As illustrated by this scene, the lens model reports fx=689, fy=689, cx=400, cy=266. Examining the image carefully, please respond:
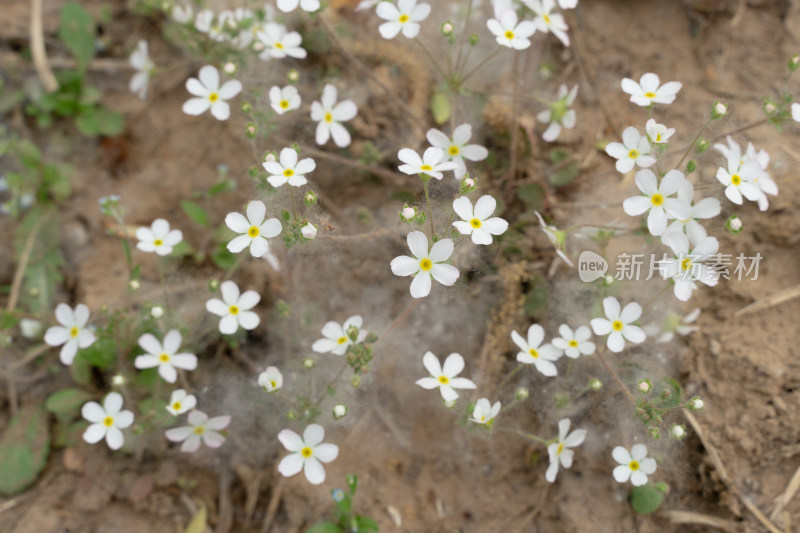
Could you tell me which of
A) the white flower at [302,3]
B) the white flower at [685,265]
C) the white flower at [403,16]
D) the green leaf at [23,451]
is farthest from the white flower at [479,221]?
the green leaf at [23,451]

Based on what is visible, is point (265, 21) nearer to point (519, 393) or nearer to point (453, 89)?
point (453, 89)

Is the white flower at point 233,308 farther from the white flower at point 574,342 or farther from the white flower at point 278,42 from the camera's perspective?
the white flower at point 574,342

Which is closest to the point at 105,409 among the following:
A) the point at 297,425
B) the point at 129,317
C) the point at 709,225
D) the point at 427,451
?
the point at 129,317

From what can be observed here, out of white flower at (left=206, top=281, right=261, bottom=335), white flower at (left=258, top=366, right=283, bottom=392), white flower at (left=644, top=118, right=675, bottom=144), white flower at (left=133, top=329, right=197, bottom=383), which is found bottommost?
white flower at (left=133, top=329, right=197, bottom=383)

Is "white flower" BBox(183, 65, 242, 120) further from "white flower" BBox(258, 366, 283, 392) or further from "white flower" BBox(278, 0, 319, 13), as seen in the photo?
"white flower" BBox(258, 366, 283, 392)

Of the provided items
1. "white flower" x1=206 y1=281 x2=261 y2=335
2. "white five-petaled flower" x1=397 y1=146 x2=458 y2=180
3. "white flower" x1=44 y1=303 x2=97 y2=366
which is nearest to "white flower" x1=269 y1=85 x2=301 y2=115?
"white five-petaled flower" x1=397 y1=146 x2=458 y2=180

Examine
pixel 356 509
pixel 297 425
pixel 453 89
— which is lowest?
pixel 356 509

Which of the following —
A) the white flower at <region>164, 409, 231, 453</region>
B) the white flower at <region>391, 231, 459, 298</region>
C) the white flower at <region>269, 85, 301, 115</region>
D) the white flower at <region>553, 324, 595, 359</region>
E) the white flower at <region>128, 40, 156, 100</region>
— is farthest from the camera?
the white flower at <region>128, 40, 156, 100</region>
